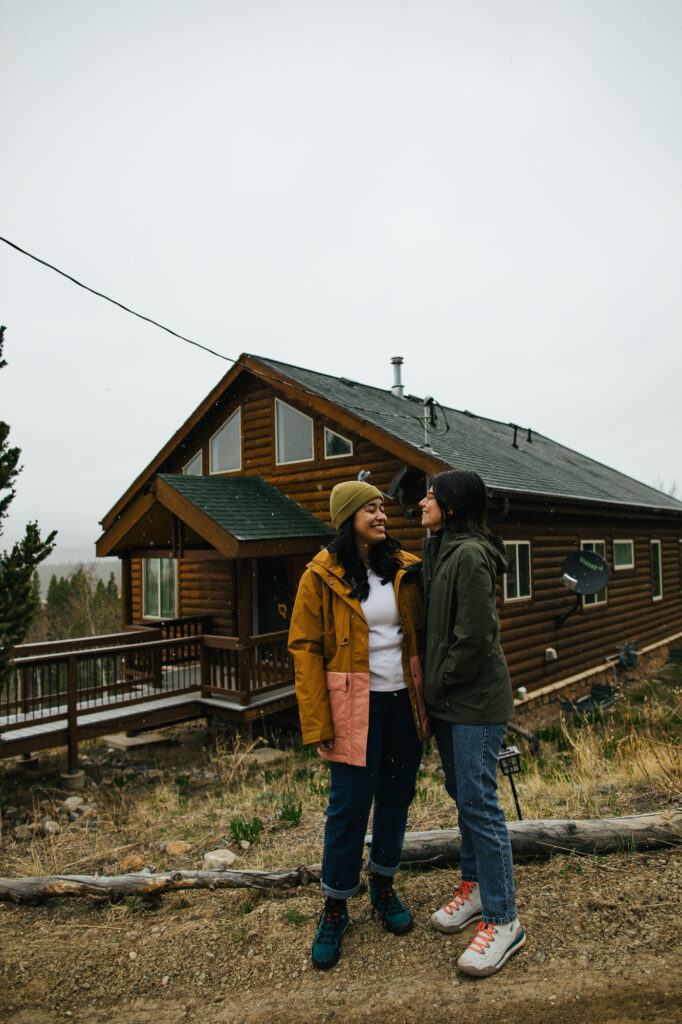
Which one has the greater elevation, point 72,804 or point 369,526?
point 369,526

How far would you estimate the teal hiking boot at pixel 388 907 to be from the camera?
9.25 ft

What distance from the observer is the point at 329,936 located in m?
→ 2.68

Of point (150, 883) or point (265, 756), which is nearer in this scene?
point (150, 883)

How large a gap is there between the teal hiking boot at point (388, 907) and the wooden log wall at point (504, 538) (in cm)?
681

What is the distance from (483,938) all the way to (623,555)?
550 inches

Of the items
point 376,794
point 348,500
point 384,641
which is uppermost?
point 348,500

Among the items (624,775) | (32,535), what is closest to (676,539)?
(624,775)

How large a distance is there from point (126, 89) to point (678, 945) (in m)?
8.97

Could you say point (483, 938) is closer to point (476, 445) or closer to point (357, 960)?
point (357, 960)

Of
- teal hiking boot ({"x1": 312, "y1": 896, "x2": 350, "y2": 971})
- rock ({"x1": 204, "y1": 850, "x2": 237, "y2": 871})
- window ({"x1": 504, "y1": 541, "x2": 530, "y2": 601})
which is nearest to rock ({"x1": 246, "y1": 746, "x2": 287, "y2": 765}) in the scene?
rock ({"x1": 204, "y1": 850, "x2": 237, "y2": 871})

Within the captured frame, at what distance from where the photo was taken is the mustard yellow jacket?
2625 mm

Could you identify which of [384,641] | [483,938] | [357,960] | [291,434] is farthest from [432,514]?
[291,434]

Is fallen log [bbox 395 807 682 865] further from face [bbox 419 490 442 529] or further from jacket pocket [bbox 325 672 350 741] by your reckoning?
face [bbox 419 490 442 529]

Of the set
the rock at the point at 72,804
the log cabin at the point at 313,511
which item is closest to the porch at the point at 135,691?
the log cabin at the point at 313,511
